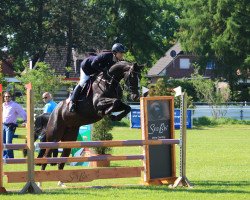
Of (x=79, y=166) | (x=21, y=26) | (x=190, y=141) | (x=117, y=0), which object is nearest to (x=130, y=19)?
(x=117, y=0)

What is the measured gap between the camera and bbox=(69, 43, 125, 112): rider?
1218 centimetres

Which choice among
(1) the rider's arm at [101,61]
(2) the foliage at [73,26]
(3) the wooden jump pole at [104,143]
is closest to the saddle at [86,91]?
(1) the rider's arm at [101,61]

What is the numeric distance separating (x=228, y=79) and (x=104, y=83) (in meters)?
50.4

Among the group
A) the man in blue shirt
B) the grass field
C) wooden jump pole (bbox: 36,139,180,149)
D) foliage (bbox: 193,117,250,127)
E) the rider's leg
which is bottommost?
foliage (bbox: 193,117,250,127)

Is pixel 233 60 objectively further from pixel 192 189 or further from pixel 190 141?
pixel 192 189

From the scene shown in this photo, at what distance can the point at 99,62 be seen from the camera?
12.2 m

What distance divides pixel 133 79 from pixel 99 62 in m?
0.96

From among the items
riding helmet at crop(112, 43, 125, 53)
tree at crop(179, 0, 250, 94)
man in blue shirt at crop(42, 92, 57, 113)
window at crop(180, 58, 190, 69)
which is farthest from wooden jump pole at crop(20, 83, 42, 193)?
window at crop(180, 58, 190, 69)

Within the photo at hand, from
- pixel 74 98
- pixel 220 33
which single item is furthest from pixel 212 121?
pixel 74 98

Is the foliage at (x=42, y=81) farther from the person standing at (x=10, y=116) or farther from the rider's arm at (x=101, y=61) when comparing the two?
the rider's arm at (x=101, y=61)

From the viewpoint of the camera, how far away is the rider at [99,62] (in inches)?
480

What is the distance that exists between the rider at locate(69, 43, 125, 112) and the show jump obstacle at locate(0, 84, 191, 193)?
1.02 metres

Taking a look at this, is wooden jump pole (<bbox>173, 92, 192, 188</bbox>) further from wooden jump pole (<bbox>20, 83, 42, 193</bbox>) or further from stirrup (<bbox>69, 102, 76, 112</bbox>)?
wooden jump pole (<bbox>20, 83, 42, 193</bbox>)

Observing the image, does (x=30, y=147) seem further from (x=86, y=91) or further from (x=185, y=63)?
(x=185, y=63)
